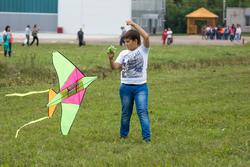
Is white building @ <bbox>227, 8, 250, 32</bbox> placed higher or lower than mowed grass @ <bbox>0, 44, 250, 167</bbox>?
higher

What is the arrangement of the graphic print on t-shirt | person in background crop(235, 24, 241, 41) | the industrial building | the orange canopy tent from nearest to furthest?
the graphic print on t-shirt → person in background crop(235, 24, 241, 41) → the industrial building → the orange canopy tent

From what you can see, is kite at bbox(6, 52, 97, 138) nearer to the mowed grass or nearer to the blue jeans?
the mowed grass

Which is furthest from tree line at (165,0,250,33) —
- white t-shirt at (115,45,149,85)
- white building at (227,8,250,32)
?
white t-shirt at (115,45,149,85)

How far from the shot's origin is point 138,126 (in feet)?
37.9

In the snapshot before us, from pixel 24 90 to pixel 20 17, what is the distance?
55.7 meters

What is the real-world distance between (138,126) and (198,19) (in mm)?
66818

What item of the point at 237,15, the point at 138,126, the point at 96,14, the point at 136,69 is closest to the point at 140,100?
the point at 136,69

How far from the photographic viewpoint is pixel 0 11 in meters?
72.7

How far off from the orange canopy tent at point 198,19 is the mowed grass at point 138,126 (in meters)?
53.1

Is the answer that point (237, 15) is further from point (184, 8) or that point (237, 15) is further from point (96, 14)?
point (96, 14)

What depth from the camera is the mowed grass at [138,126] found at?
865cm

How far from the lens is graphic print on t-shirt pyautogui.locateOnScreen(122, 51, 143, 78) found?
9789 mm

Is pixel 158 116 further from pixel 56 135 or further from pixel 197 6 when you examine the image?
pixel 197 6

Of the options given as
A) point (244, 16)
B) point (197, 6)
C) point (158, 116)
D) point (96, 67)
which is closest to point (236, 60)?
point (96, 67)
